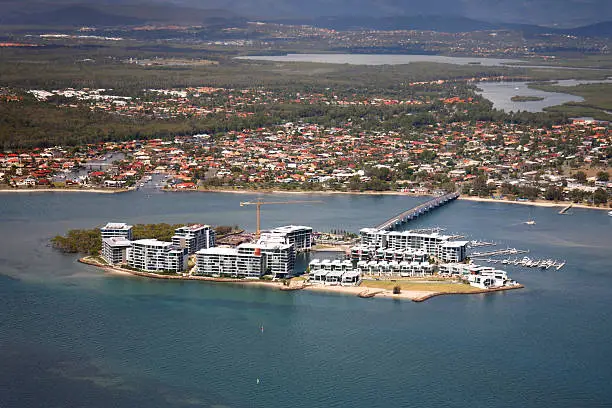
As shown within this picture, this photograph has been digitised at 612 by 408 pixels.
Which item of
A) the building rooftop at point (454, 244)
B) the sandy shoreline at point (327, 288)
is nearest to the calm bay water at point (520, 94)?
the building rooftop at point (454, 244)

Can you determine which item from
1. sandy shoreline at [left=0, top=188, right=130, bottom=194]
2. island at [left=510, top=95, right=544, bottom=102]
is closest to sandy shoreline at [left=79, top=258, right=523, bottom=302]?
sandy shoreline at [left=0, top=188, right=130, bottom=194]

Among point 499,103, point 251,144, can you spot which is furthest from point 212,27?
point 251,144

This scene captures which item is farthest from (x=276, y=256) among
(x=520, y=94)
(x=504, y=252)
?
(x=520, y=94)

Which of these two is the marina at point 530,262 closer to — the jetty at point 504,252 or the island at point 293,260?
the island at point 293,260

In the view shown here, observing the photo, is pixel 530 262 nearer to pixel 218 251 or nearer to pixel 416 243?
pixel 416 243

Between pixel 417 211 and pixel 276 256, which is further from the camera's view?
pixel 417 211
